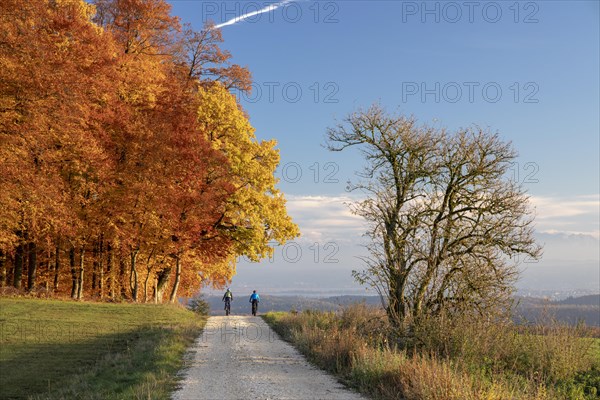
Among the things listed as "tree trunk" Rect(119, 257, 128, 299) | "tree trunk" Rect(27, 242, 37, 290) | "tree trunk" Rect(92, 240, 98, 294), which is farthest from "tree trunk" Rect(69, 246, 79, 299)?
"tree trunk" Rect(119, 257, 128, 299)

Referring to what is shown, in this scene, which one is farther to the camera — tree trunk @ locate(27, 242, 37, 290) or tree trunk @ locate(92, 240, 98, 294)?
tree trunk @ locate(92, 240, 98, 294)

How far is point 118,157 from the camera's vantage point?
3272 cm

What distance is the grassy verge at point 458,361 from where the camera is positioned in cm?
1065

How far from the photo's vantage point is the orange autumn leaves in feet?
87.7

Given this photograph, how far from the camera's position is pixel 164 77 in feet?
119

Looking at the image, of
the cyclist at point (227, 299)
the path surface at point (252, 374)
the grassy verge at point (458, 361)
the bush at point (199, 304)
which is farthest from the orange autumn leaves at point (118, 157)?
the bush at point (199, 304)

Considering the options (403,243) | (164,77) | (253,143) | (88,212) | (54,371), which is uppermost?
(164,77)

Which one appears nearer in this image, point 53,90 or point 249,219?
point 53,90

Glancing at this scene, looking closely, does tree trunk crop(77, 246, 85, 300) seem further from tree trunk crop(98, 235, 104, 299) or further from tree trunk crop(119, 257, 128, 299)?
tree trunk crop(119, 257, 128, 299)

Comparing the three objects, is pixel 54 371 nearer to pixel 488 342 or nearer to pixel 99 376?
pixel 99 376

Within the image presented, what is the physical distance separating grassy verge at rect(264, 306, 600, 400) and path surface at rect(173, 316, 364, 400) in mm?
610

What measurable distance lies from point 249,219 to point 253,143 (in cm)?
494

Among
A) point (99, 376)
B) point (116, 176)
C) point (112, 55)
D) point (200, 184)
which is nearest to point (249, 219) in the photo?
point (200, 184)

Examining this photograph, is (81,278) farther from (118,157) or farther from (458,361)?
(458,361)
